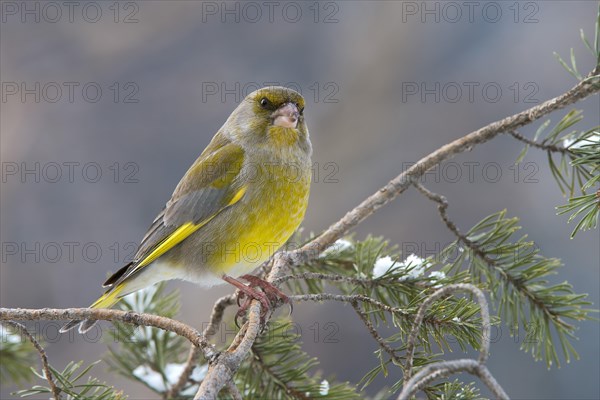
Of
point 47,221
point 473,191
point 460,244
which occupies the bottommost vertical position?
point 460,244

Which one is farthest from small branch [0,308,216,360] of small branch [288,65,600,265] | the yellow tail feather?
the yellow tail feather

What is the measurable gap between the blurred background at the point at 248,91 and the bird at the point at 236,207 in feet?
5.51

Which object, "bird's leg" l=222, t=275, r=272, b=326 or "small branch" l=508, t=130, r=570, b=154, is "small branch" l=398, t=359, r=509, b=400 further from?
"small branch" l=508, t=130, r=570, b=154

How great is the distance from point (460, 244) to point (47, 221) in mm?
3571

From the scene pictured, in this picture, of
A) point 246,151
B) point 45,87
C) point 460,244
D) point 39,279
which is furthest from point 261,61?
point 460,244

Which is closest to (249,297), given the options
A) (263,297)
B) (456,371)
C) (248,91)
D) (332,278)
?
(263,297)

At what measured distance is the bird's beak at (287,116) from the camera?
203 centimetres

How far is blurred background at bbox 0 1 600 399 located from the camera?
3963 mm

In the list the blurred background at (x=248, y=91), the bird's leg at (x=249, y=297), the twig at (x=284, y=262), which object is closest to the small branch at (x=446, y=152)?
the twig at (x=284, y=262)

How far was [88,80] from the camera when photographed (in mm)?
4895

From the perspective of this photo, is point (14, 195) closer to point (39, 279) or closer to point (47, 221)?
point (47, 221)

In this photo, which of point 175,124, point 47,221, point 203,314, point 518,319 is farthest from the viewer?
point 175,124

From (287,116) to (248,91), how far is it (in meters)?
→ 2.78

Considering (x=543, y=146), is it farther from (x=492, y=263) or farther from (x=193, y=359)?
(x=193, y=359)
